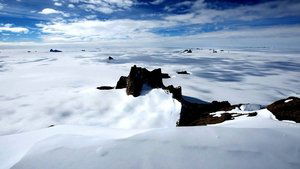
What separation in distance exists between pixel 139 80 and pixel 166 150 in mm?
13850

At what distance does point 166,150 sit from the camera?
4512 millimetres

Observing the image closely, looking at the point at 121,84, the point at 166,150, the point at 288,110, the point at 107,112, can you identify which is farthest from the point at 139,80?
the point at 166,150

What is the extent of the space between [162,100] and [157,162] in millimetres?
11870

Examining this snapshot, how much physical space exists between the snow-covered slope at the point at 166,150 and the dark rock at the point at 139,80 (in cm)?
1221

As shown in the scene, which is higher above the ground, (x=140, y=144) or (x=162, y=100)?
(x=140, y=144)

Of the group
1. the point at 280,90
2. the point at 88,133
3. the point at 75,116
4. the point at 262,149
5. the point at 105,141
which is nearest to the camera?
the point at 262,149

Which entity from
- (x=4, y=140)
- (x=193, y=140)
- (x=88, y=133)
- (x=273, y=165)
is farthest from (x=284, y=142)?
(x=4, y=140)

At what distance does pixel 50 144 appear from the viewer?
5094 mm

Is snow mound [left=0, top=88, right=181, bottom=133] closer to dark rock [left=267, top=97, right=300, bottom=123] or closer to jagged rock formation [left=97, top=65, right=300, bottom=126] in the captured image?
jagged rock formation [left=97, top=65, right=300, bottom=126]

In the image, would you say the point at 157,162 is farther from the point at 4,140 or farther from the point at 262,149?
the point at 4,140

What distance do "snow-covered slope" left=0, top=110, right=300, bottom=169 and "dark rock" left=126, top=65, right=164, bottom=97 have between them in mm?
12211

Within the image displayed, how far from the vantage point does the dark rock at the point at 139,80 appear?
1788cm

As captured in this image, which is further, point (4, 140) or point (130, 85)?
point (130, 85)

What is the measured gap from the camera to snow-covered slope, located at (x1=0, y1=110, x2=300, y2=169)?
409 centimetres
